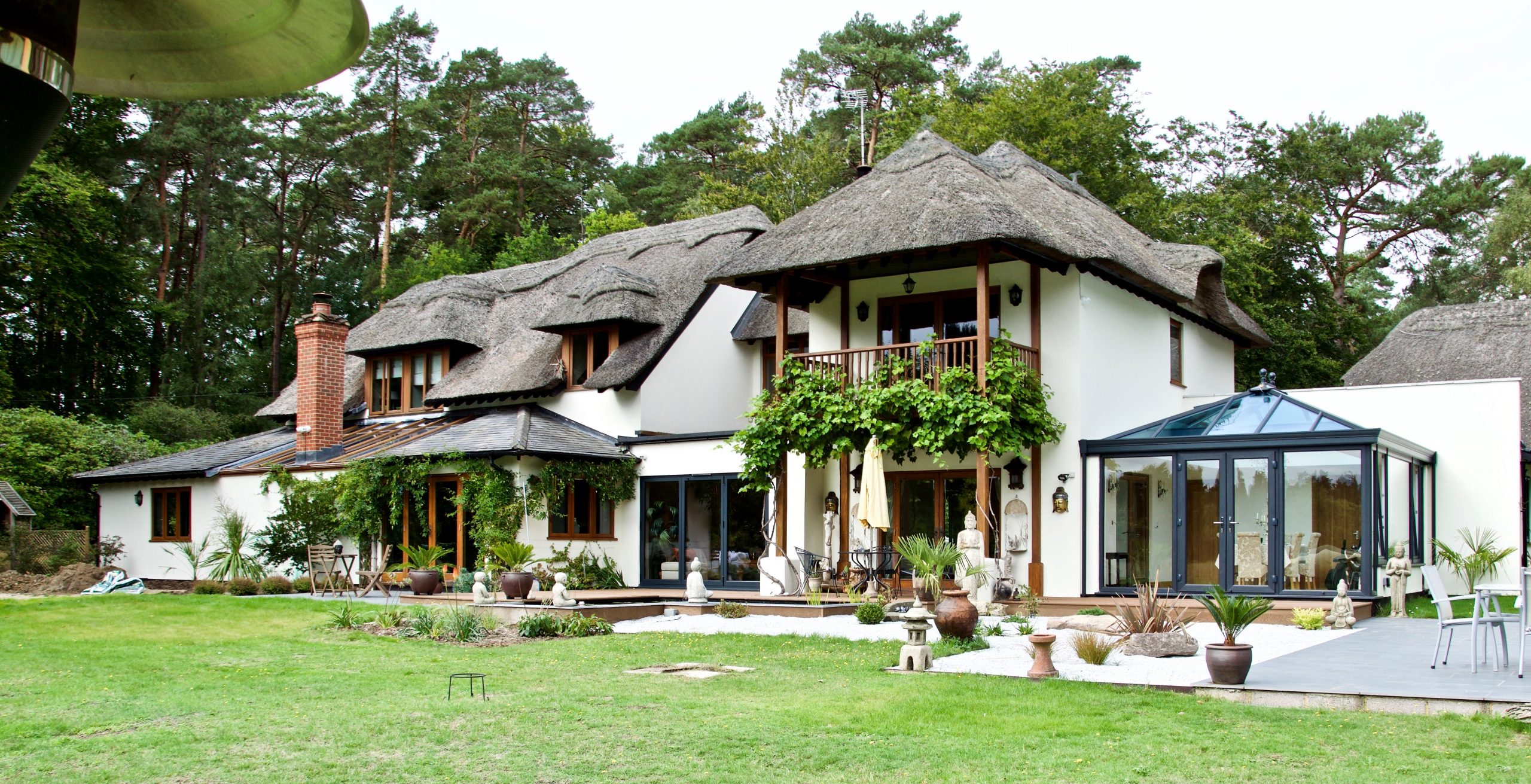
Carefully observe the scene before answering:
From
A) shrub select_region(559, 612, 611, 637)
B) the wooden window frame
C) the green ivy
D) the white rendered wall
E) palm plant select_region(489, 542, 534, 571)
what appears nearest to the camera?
shrub select_region(559, 612, 611, 637)

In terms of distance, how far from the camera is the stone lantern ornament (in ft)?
35.1

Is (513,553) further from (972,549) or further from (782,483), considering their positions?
(972,549)

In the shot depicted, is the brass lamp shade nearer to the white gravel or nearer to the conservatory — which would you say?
the white gravel

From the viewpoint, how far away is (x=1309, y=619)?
14008 millimetres

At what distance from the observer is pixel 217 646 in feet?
41.7

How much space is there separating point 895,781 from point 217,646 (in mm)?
9091

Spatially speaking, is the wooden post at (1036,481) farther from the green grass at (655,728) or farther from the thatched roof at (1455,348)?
the thatched roof at (1455,348)

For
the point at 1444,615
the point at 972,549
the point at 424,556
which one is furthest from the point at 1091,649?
the point at 424,556

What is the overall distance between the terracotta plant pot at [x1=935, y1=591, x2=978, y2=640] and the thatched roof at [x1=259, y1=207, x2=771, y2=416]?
9917mm

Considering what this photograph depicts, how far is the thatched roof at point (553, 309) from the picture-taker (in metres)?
21.8

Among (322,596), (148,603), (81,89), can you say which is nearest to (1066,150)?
(322,596)

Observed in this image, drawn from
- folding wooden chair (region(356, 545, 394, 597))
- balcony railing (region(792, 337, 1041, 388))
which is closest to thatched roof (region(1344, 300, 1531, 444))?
balcony railing (region(792, 337, 1041, 388))

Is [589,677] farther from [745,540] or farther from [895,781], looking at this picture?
[745,540]

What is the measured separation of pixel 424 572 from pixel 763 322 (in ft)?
25.7
